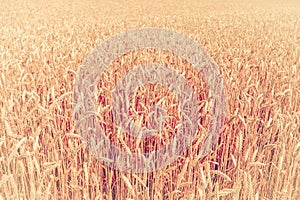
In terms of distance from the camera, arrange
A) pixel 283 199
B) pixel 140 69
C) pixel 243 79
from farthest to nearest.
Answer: pixel 140 69
pixel 243 79
pixel 283 199

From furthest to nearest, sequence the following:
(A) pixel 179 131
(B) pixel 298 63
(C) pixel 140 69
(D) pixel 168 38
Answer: (D) pixel 168 38
(B) pixel 298 63
(C) pixel 140 69
(A) pixel 179 131

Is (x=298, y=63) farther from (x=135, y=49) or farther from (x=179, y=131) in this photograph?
(x=179, y=131)

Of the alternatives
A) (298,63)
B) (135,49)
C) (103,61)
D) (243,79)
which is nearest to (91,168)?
(243,79)

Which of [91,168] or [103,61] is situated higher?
[103,61]

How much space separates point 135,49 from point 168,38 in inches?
51.6

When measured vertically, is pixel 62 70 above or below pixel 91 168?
above

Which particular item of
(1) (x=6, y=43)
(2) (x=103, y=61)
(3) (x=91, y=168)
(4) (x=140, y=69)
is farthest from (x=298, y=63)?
(1) (x=6, y=43)

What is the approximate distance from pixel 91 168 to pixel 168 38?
4.06m

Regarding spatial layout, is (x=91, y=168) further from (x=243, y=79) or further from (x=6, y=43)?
(x=6, y=43)

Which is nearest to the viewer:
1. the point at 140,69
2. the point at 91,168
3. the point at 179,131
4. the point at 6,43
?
the point at 91,168

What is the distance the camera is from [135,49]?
14.3 ft

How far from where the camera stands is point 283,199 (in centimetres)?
144

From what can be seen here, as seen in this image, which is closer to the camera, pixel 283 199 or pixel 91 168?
pixel 283 199

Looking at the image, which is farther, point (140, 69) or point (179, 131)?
point (140, 69)
